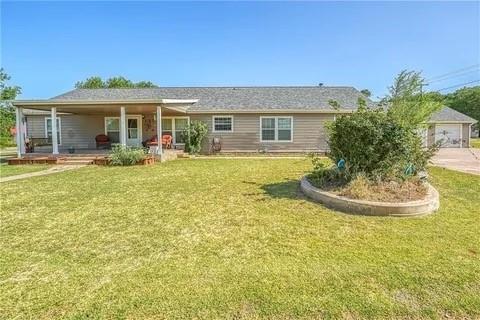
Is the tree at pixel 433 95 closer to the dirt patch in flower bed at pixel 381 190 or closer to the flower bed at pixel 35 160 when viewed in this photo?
the dirt patch in flower bed at pixel 381 190

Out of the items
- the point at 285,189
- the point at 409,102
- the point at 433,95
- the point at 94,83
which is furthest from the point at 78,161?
the point at 94,83

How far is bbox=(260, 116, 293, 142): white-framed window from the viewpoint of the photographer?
60.7ft

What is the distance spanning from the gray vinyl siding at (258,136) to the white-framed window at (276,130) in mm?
196

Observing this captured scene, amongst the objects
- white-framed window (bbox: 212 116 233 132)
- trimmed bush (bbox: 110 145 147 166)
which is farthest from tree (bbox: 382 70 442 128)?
white-framed window (bbox: 212 116 233 132)

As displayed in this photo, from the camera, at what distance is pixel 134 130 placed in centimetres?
1933

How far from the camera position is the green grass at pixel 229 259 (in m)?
2.80

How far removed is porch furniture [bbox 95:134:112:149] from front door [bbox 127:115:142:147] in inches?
48.0

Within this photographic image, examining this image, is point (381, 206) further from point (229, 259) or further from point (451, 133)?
point (451, 133)

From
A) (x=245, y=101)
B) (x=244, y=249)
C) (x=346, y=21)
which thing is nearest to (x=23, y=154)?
(x=245, y=101)

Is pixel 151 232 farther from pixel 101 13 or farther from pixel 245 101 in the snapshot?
pixel 245 101

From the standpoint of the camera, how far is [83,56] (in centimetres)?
3078

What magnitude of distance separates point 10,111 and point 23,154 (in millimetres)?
12678

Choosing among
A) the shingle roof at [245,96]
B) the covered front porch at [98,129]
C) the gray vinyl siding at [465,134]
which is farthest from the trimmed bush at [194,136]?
the gray vinyl siding at [465,134]

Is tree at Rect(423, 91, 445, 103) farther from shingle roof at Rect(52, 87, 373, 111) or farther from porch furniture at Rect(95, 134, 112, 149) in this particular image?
porch furniture at Rect(95, 134, 112, 149)
